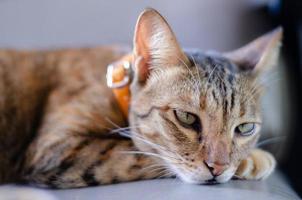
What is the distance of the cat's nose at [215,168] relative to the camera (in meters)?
0.99

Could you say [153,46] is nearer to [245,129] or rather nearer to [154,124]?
[154,124]

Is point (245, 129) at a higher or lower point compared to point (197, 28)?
lower

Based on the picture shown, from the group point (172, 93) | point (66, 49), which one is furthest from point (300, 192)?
point (66, 49)

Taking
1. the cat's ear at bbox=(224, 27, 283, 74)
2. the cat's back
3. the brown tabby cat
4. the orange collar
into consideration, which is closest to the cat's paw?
the brown tabby cat

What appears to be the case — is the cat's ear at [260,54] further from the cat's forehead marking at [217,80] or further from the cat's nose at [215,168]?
the cat's nose at [215,168]

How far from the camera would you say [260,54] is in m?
1.24

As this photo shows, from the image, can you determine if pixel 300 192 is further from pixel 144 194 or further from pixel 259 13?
pixel 259 13

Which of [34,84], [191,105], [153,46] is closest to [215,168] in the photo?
[191,105]

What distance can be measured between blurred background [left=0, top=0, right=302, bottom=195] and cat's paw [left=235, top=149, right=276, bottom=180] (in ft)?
1.14

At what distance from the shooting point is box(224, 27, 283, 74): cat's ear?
122 centimetres

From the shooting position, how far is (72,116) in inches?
48.9

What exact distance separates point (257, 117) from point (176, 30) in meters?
0.53

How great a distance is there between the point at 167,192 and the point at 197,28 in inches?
29.2

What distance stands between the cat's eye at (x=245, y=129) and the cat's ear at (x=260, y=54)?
6.1 inches
